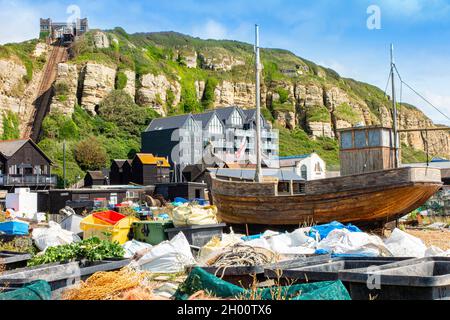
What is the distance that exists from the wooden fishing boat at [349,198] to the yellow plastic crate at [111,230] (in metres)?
6.18

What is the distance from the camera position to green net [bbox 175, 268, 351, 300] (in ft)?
16.7

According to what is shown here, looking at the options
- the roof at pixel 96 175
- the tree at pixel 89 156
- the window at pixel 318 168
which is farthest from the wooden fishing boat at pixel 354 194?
the tree at pixel 89 156

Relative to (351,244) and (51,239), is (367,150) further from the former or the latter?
(51,239)

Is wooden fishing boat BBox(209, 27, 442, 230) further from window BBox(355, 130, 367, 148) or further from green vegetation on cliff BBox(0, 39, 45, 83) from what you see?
green vegetation on cliff BBox(0, 39, 45, 83)

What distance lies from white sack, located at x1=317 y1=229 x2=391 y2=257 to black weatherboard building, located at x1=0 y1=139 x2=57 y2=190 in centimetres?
4500

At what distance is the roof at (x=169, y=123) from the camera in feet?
241

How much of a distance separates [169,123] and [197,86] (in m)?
34.3

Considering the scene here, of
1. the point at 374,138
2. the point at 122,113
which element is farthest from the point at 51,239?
the point at 122,113

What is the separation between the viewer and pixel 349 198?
18562mm

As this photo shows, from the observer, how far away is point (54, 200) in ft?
127

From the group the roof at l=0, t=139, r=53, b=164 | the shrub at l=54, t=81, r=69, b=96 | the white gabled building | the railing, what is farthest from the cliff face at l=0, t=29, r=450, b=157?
the railing

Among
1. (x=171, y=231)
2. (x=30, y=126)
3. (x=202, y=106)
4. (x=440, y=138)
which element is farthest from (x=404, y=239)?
(x=440, y=138)
